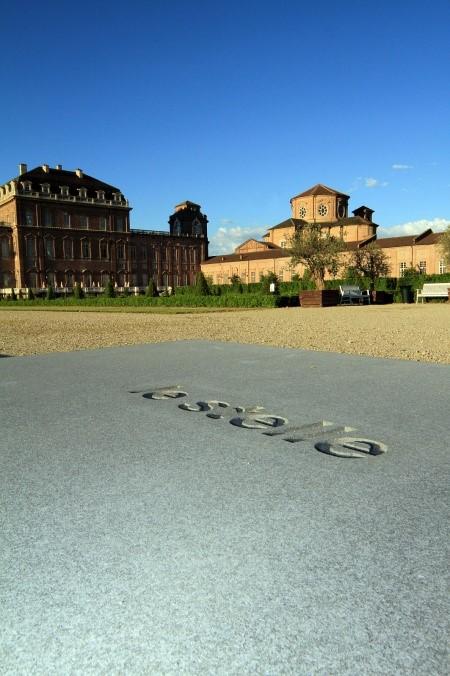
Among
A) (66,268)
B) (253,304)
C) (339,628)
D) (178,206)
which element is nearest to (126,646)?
(339,628)

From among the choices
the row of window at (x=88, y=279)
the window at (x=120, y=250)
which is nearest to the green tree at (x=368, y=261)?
the row of window at (x=88, y=279)

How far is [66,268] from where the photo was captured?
74.8m

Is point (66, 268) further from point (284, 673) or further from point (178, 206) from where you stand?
point (284, 673)

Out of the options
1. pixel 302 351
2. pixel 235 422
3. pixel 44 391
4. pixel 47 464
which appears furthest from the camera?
pixel 302 351

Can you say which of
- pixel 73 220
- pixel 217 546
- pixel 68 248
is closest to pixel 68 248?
pixel 68 248

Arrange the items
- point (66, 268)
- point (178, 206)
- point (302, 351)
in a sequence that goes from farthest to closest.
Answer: point (178, 206), point (66, 268), point (302, 351)

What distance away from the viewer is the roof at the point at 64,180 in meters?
72.4

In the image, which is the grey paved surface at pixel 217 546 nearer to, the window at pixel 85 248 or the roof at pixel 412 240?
the roof at pixel 412 240

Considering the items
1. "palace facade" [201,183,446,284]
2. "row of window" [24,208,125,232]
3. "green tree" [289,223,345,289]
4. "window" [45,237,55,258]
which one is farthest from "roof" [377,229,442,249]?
"window" [45,237,55,258]

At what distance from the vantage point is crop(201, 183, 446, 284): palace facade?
2511 inches

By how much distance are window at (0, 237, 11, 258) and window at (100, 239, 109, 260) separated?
12979 mm

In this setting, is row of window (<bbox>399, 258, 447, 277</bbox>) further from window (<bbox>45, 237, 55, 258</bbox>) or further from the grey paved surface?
the grey paved surface

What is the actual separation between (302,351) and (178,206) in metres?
88.7

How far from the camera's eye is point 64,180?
75.7m
